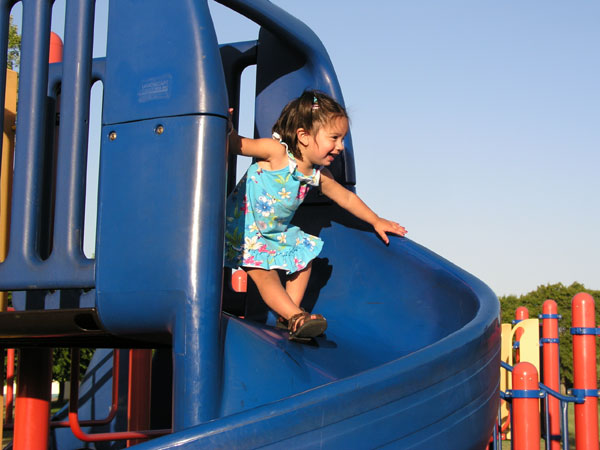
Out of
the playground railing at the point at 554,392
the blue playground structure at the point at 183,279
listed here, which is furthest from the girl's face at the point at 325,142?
the playground railing at the point at 554,392

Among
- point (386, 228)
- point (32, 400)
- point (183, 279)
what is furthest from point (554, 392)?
point (183, 279)

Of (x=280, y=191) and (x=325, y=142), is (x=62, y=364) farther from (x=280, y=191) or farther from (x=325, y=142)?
(x=325, y=142)

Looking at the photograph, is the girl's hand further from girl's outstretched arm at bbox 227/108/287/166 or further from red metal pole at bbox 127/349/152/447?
red metal pole at bbox 127/349/152/447

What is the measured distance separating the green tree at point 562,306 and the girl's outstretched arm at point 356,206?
42.5 feet

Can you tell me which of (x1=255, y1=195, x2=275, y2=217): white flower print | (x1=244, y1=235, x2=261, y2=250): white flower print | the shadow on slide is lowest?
the shadow on slide

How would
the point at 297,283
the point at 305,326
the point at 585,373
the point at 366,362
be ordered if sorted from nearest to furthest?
1. the point at 305,326
2. the point at 366,362
3. the point at 297,283
4. the point at 585,373

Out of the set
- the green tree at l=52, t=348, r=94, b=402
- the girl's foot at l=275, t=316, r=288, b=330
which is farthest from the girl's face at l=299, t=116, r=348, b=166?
the green tree at l=52, t=348, r=94, b=402

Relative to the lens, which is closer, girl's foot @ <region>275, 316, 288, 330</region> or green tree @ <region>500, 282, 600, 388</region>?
girl's foot @ <region>275, 316, 288, 330</region>

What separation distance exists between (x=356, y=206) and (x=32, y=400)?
1.59 meters

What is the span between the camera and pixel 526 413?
3211mm

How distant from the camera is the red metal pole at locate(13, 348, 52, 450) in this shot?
10.1 feet

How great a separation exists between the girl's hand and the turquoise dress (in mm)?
329

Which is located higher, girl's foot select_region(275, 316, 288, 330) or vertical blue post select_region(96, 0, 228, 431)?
vertical blue post select_region(96, 0, 228, 431)

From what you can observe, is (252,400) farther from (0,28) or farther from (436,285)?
(0,28)
